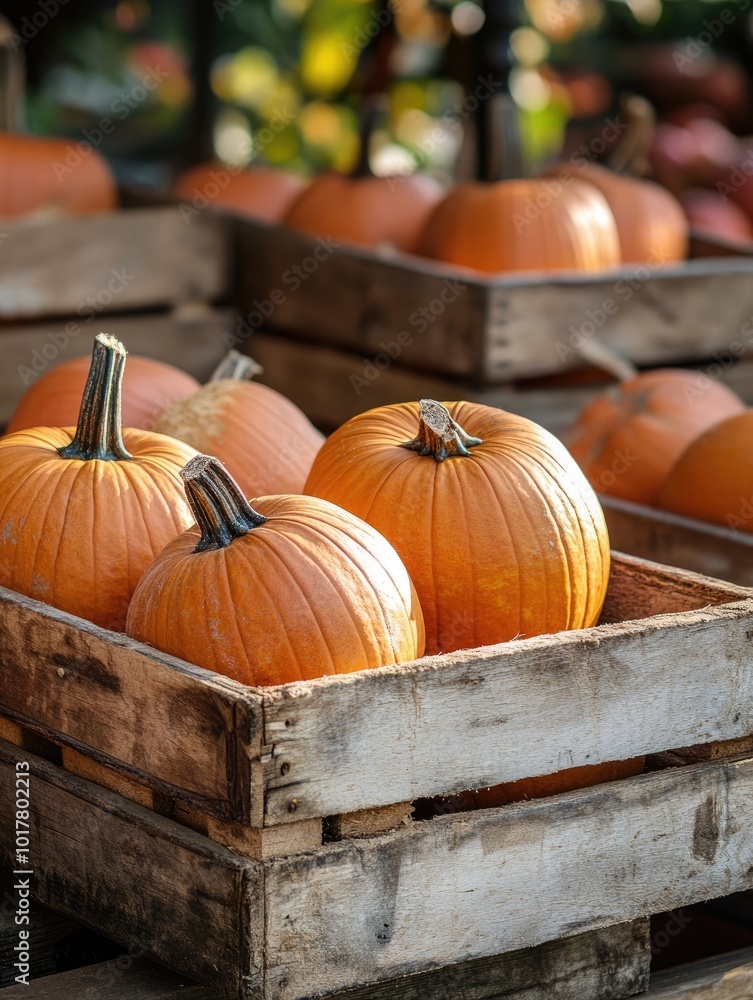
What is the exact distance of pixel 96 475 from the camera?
1.96 metres

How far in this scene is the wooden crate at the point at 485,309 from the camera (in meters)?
3.47

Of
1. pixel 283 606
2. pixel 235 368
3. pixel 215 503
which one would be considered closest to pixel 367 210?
pixel 235 368

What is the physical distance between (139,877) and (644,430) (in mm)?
1591

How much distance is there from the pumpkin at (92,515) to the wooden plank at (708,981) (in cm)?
86

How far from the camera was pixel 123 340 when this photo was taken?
161 inches

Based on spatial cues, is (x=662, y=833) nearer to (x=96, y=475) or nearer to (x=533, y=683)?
(x=533, y=683)

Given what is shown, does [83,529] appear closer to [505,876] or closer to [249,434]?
[249,434]

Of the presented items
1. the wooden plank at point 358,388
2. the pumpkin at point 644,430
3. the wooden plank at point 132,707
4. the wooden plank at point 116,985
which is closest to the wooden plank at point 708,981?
the wooden plank at point 116,985

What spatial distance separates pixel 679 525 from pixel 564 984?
1.02 m

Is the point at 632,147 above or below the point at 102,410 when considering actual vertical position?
above

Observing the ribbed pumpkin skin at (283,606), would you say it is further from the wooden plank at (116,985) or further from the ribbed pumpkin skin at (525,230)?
the ribbed pumpkin skin at (525,230)

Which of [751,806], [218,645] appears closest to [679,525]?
[751,806]

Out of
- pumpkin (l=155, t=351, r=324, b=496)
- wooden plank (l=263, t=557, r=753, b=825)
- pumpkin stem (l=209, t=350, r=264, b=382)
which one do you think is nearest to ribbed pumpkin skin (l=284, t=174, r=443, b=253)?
pumpkin stem (l=209, t=350, r=264, b=382)

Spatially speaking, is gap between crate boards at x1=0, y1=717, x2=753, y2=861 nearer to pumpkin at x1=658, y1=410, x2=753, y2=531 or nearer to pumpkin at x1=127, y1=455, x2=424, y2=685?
pumpkin at x1=127, y1=455, x2=424, y2=685
